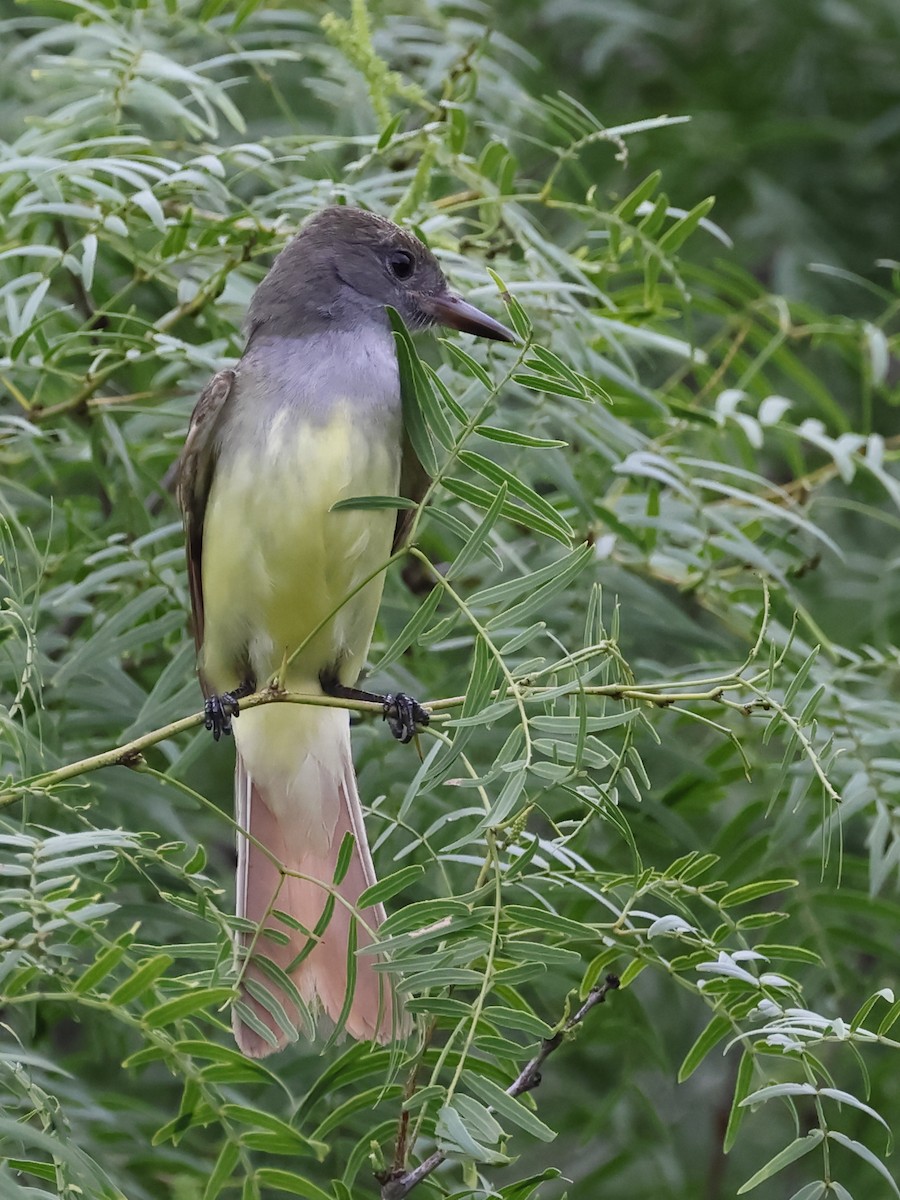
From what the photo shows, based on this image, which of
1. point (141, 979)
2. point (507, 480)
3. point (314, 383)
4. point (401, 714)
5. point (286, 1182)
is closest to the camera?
point (141, 979)

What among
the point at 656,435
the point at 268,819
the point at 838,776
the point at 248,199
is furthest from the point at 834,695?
the point at 248,199

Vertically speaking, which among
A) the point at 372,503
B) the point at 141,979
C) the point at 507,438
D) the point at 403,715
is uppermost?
the point at 507,438

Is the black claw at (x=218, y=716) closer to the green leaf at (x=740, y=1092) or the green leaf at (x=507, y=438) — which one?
the green leaf at (x=507, y=438)

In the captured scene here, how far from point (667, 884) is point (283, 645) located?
47.2 inches

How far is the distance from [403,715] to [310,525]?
33 cm

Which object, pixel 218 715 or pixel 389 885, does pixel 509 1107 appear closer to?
pixel 389 885

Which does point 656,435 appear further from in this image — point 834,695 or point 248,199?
point 248,199

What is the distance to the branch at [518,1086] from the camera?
1.89 m

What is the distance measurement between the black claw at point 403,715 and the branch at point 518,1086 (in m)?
0.60

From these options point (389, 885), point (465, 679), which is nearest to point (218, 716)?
point (465, 679)

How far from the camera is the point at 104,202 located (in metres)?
2.83

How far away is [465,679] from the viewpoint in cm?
300

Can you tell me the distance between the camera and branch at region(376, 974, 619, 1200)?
6.19 ft

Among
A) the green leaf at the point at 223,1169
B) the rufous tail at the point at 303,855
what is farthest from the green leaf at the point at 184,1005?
the rufous tail at the point at 303,855
